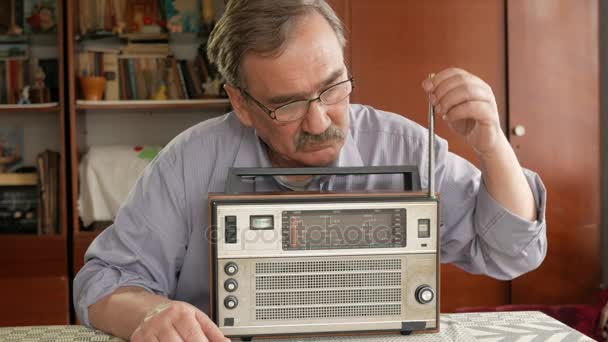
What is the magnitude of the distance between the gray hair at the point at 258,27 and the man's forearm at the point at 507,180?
330 mm

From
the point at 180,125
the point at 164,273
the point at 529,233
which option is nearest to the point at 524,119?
the point at 180,125

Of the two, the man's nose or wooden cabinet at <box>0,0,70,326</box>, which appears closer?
the man's nose

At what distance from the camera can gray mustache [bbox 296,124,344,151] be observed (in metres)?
1.25

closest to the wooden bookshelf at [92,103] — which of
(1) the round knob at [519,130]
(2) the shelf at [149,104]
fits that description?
(2) the shelf at [149,104]

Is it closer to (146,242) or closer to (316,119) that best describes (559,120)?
(316,119)

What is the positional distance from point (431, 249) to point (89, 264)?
0.59 m

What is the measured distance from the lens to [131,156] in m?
3.22

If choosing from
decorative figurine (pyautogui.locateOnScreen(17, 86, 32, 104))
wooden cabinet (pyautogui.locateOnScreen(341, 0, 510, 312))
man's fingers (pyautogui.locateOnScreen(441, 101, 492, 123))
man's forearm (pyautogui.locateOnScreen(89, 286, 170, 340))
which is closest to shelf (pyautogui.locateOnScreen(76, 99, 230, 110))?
decorative figurine (pyautogui.locateOnScreen(17, 86, 32, 104))

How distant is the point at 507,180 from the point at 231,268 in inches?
18.1

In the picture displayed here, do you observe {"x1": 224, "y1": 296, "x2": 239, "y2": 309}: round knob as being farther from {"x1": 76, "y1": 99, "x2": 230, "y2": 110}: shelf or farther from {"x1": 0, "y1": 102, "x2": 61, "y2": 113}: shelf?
{"x1": 0, "y1": 102, "x2": 61, "y2": 113}: shelf

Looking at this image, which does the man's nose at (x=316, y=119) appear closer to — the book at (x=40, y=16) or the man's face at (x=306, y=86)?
the man's face at (x=306, y=86)

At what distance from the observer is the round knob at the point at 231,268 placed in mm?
1088

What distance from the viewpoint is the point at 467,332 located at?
118 centimetres

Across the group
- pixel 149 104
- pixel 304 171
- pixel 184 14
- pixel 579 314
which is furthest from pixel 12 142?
pixel 304 171
